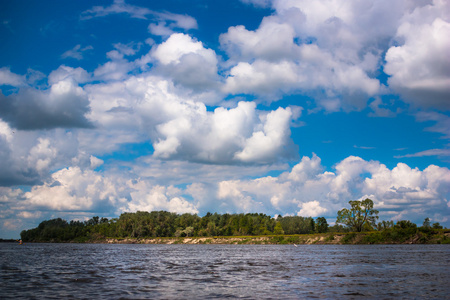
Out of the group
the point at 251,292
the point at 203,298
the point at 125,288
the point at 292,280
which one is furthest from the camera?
the point at 292,280

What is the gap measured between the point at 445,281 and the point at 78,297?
1193 inches

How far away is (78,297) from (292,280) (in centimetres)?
1904

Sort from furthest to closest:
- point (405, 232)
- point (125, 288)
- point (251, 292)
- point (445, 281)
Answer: point (405, 232) → point (445, 281) → point (125, 288) → point (251, 292)

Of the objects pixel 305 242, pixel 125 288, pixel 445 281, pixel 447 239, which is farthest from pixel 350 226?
pixel 125 288

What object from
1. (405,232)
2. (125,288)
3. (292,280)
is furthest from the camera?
(405,232)

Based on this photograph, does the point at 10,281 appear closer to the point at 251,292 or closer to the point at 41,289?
the point at 41,289

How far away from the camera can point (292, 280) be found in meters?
33.6

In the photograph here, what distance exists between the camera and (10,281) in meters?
31.9

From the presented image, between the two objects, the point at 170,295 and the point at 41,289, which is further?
the point at 41,289

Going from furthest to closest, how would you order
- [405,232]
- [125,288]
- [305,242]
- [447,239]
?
[305,242] → [405,232] → [447,239] → [125,288]

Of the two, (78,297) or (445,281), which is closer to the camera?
(78,297)

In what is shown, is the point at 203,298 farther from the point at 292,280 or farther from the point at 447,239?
the point at 447,239

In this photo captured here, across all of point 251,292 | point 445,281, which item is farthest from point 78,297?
point 445,281

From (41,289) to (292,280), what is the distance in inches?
843
